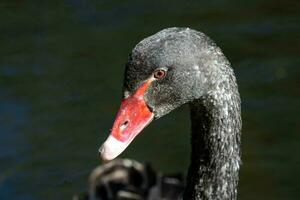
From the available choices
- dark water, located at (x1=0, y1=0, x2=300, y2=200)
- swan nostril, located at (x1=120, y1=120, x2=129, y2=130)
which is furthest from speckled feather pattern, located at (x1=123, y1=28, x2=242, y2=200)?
dark water, located at (x1=0, y1=0, x2=300, y2=200)

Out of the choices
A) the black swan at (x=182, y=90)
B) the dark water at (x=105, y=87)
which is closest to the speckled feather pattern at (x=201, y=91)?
the black swan at (x=182, y=90)

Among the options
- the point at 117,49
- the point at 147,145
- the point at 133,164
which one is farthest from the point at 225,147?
the point at 117,49

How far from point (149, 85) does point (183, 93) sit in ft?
0.56

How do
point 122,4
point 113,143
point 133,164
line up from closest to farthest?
point 113,143 < point 133,164 < point 122,4

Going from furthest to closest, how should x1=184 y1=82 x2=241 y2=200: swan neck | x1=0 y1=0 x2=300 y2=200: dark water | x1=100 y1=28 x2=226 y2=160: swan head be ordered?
x1=0 y1=0 x2=300 y2=200: dark water → x1=184 y1=82 x2=241 y2=200: swan neck → x1=100 y1=28 x2=226 y2=160: swan head

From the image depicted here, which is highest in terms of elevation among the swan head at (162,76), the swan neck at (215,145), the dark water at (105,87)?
the swan head at (162,76)

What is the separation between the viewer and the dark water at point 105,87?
8141mm

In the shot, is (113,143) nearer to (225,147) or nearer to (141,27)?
(225,147)

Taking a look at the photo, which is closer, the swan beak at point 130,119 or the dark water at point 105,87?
the swan beak at point 130,119

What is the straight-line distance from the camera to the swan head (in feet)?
16.2

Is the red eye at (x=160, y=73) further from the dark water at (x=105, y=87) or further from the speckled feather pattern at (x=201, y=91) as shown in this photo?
the dark water at (x=105, y=87)

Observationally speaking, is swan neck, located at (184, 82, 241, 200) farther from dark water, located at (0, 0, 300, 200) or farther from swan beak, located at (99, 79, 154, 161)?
dark water, located at (0, 0, 300, 200)

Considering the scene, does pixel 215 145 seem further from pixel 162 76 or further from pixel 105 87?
pixel 105 87

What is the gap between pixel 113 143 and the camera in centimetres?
495
